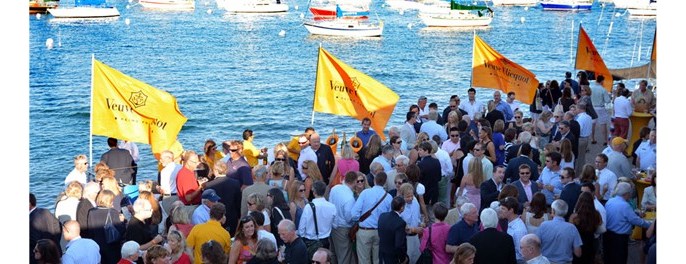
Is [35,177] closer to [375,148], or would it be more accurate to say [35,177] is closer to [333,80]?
[333,80]

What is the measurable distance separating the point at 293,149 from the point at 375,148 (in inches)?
53.2

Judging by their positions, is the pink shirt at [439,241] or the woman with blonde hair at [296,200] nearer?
the pink shirt at [439,241]

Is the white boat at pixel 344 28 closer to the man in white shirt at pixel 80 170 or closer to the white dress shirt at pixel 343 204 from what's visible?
the man in white shirt at pixel 80 170

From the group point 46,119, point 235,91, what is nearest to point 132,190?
point 46,119

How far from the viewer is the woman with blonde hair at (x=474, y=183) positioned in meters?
13.5

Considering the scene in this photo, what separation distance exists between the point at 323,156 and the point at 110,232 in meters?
3.98

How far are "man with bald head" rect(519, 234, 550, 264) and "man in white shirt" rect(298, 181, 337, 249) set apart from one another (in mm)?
2578

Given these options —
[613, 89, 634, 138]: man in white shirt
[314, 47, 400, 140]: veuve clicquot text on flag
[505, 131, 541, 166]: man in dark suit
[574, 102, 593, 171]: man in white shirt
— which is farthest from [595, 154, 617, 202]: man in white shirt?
[613, 89, 634, 138]: man in white shirt

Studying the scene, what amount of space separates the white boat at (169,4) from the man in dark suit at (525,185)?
87360 mm

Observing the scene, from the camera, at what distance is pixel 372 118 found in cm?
1745

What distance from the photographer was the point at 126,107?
15305mm

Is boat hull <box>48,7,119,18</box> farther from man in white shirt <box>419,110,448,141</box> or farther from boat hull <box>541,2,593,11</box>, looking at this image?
man in white shirt <box>419,110,448,141</box>

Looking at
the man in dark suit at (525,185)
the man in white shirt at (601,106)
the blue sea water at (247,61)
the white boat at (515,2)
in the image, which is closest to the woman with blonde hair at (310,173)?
the man in dark suit at (525,185)

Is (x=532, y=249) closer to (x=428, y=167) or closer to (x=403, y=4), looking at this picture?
(x=428, y=167)
